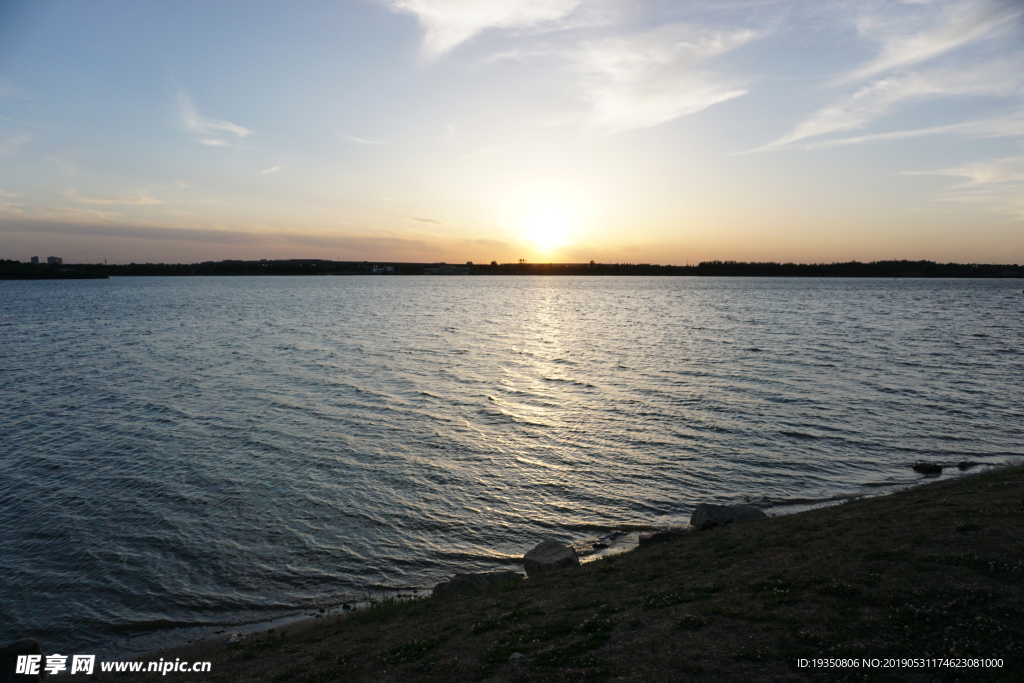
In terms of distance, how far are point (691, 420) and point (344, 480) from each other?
61.9 feet

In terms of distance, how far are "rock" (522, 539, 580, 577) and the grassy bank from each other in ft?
2.10

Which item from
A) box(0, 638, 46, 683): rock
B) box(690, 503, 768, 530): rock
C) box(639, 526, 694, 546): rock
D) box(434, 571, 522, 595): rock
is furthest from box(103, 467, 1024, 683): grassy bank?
box(0, 638, 46, 683): rock

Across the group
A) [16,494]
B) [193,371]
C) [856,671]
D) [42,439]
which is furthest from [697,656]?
[193,371]

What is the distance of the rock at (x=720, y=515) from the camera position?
16625 millimetres

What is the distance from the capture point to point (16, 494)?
66.4ft

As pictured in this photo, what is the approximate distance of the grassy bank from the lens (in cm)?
787

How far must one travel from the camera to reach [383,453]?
25203mm

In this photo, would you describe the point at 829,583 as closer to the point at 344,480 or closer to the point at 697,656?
the point at 697,656

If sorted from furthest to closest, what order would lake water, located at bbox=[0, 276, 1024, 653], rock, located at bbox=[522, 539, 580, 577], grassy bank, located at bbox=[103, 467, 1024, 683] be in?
lake water, located at bbox=[0, 276, 1024, 653] < rock, located at bbox=[522, 539, 580, 577] < grassy bank, located at bbox=[103, 467, 1024, 683]

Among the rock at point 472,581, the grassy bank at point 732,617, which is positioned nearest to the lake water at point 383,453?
the rock at point 472,581

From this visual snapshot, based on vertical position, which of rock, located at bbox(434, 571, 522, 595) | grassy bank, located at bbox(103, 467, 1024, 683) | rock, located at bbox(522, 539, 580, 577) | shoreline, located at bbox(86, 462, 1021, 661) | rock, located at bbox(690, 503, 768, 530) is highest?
grassy bank, located at bbox(103, 467, 1024, 683)

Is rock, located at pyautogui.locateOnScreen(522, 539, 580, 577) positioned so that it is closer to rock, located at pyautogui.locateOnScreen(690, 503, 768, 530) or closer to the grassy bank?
the grassy bank

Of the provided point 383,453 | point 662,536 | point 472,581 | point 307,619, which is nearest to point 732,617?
point 662,536

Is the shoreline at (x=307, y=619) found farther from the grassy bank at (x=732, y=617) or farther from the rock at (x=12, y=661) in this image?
the rock at (x=12, y=661)
